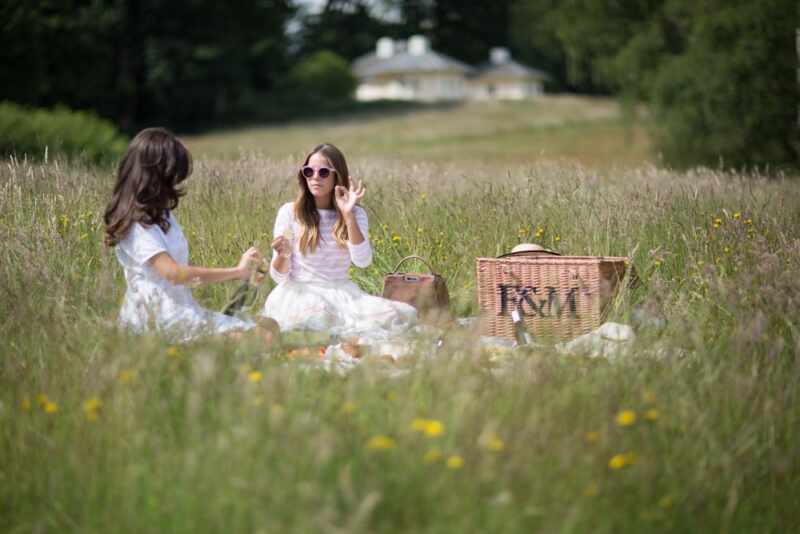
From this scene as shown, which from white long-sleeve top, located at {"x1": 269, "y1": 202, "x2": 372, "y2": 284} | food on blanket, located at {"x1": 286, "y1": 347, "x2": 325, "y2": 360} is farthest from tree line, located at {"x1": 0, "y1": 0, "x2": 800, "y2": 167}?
food on blanket, located at {"x1": 286, "y1": 347, "x2": 325, "y2": 360}

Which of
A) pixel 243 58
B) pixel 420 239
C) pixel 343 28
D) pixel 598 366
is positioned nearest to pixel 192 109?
pixel 243 58

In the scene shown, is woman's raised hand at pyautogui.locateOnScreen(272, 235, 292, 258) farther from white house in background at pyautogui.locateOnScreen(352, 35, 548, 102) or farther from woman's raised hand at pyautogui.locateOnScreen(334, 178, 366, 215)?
white house in background at pyautogui.locateOnScreen(352, 35, 548, 102)

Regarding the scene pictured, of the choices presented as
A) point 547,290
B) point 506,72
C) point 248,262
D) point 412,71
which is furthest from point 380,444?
point 412,71

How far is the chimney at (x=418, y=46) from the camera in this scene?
7112 cm

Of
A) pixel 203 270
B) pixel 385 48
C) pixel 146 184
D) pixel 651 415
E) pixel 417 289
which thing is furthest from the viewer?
pixel 385 48

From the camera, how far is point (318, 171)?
5871mm

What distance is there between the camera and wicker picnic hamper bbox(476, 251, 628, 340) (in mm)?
5789

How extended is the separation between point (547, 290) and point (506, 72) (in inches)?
2646

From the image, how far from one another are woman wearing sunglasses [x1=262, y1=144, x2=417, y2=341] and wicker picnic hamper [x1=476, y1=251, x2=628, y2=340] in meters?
0.54

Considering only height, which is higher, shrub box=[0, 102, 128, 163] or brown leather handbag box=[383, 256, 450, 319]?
shrub box=[0, 102, 128, 163]

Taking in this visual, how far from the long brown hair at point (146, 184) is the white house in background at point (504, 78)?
67.3 m

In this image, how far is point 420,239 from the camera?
280 inches

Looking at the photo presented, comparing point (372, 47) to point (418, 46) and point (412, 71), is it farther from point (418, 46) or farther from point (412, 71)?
point (418, 46)

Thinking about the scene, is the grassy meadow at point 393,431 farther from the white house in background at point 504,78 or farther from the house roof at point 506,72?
the white house in background at point 504,78
